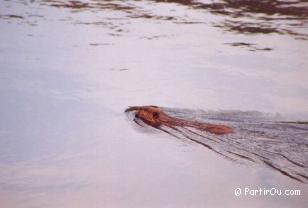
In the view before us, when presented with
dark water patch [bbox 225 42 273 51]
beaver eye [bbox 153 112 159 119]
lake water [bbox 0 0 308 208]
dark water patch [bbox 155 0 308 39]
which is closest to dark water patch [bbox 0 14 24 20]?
lake water [bbox 0 0 308 208]

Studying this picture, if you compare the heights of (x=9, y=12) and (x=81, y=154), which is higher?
(x=9, y=12)

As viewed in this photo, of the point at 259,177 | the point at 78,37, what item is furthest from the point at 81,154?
the point at 78,37

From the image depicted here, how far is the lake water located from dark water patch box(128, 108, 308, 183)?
121 millimetres

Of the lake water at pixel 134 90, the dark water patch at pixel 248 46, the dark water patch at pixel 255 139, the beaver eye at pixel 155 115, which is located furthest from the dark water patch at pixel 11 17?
the beaver eye at pixel 155 115

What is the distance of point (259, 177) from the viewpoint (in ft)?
13.3

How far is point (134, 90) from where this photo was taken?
6023mm

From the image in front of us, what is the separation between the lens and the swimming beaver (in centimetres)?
481

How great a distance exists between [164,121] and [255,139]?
1195 mm

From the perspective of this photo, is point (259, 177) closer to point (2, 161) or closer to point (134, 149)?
point (134, 149)

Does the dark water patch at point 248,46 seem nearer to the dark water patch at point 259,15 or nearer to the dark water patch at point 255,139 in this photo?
the dark water patch at point 259,15

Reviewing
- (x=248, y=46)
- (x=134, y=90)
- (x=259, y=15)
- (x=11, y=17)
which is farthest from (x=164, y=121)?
(x=11, y=17)

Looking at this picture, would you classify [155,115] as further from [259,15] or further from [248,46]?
[259,15]

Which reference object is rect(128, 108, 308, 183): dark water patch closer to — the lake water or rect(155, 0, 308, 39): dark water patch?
the lake water

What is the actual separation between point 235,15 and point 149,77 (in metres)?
3.70
